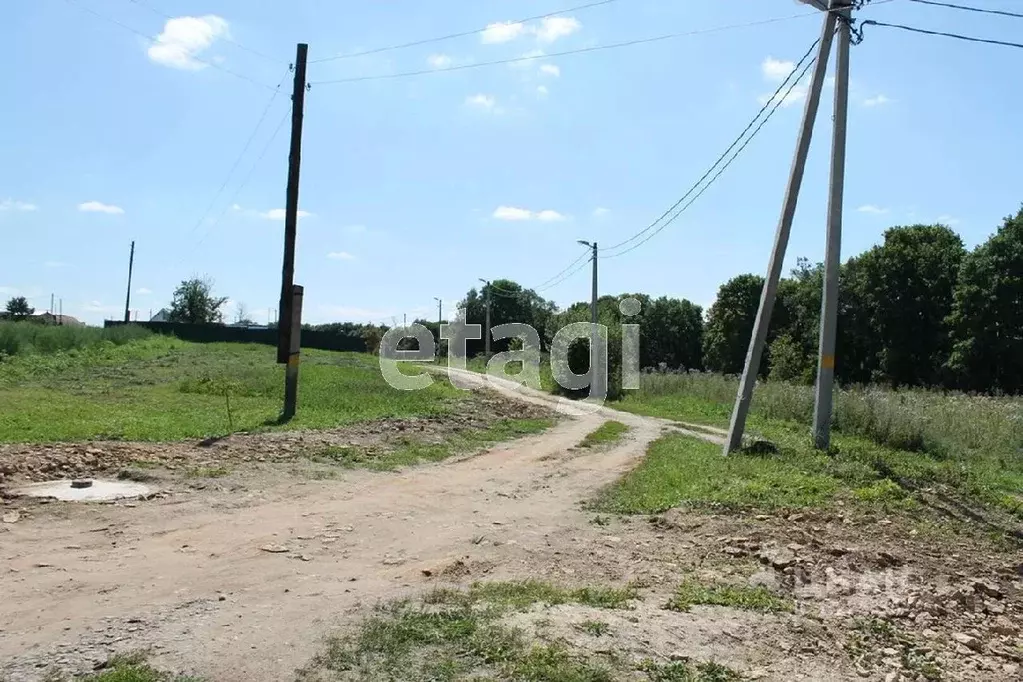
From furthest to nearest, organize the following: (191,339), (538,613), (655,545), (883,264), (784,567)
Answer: (191,339) → (883,264) → (655,545) → (784,567) → (538,613)

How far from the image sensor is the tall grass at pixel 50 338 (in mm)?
31953

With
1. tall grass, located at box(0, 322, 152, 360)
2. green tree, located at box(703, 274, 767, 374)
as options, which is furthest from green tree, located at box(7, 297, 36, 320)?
green tree, located at box(703, 274, 767, 374)

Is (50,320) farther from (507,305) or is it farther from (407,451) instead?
(407,451)

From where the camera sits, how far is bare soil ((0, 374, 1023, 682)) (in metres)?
4.49

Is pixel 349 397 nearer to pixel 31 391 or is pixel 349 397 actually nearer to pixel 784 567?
pixel 31 391

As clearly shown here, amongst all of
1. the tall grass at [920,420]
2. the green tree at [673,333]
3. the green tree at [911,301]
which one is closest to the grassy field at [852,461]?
the tall grass at [920,420]

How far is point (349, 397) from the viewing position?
63.6ft

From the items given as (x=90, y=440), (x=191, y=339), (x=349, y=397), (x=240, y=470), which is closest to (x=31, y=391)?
(x=349, y=397)

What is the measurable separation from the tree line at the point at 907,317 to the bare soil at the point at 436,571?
2038cm

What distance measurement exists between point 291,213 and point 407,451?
6046mm

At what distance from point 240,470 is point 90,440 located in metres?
2.70

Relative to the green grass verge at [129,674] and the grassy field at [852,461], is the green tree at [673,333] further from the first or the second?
the green grass verge at [129,674]

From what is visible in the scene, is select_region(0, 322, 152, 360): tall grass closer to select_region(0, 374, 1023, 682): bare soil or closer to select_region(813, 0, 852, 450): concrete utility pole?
select_region(0, 374, 1023, 682): bare soil

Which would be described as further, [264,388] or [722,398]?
[722,398]
